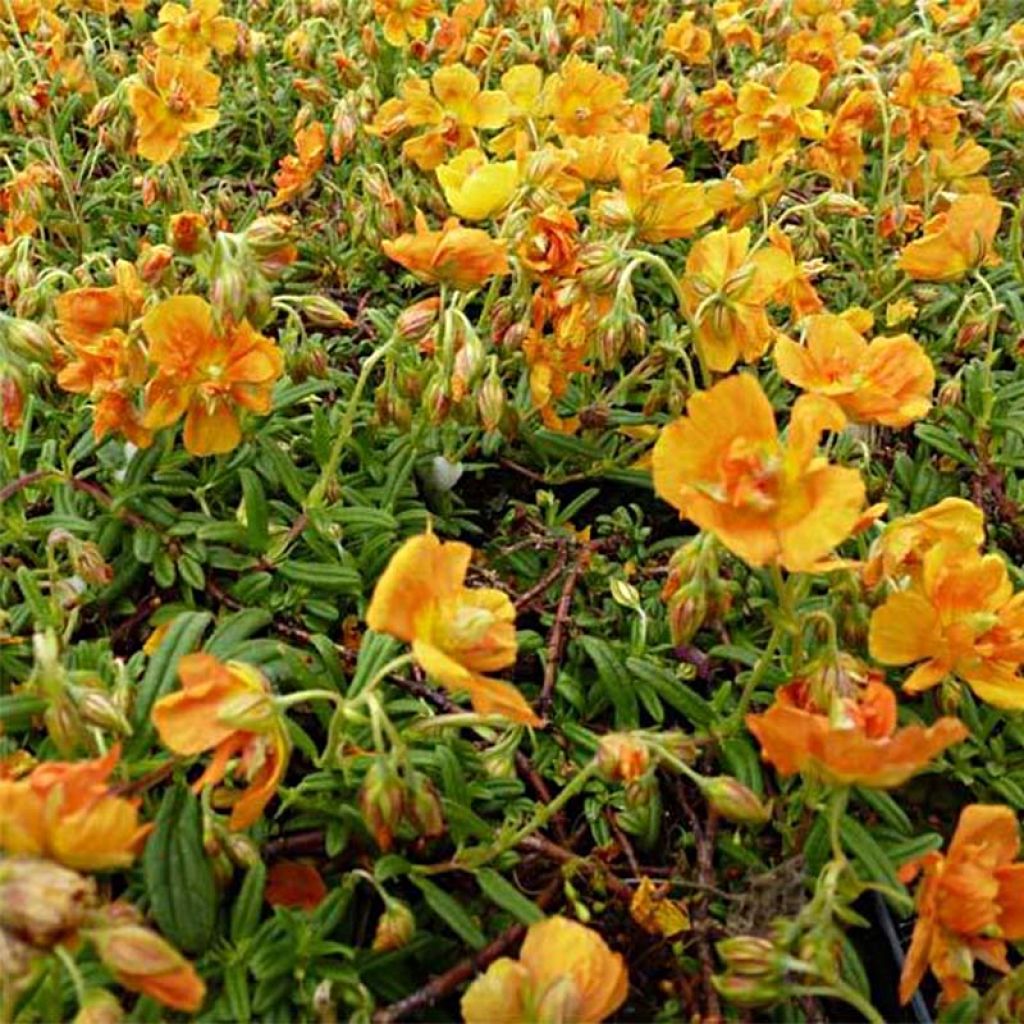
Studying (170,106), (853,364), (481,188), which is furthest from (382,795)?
(170,106)

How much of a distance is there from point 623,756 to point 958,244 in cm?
134

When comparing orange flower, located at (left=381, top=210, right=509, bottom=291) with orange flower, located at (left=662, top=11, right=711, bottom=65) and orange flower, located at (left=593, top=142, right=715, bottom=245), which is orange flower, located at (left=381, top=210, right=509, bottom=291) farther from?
orange flower, located at (left=662, top=11, right=711, bottom=65)

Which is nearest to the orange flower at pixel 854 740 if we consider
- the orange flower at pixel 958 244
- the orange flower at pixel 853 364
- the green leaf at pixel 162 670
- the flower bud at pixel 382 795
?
the flower bud at pixel 382 795

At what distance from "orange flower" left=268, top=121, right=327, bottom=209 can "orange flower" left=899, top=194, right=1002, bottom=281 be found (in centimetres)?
122

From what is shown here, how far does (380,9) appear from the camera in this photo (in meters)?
2.88

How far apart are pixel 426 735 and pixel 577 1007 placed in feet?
1.53

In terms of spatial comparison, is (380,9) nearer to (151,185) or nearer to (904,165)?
(151,185)

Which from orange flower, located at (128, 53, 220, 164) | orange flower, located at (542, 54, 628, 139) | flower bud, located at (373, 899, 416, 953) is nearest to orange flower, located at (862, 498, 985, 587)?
flower bud, located at (373, 899, 416, 953)

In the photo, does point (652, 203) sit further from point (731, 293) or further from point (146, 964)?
point (146, 964)

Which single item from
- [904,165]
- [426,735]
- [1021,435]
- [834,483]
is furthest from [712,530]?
[904,165]

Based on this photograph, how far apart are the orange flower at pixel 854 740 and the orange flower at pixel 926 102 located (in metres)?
1.66

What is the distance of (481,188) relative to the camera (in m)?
1.99

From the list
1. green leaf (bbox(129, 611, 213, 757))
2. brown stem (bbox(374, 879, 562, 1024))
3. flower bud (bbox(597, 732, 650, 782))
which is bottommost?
brown stem (bbox(374, 879, 562, 1024))

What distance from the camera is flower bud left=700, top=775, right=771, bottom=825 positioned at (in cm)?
140
